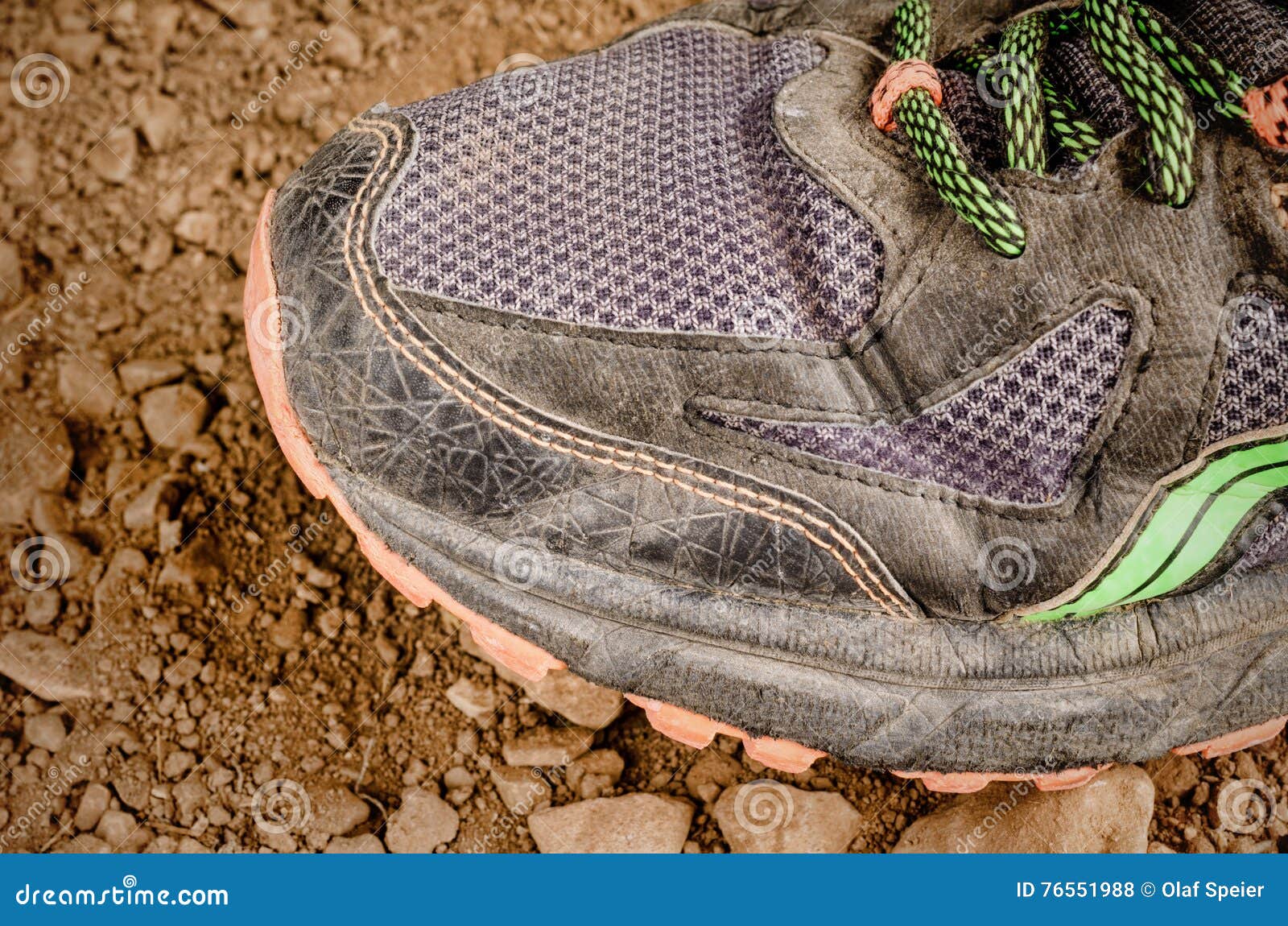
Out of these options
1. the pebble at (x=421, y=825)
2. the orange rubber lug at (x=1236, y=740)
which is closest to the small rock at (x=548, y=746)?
the pebble at (x=421, y=825)

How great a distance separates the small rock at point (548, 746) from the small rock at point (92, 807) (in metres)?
0.59

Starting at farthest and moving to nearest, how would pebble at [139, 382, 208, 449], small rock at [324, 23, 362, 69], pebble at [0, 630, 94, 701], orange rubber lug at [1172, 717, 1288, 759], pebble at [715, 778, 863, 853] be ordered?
small rock at [324, 23, 362, 69], pebble at [139, 382, 208, 449], pebble at [0, 630, 94, 701], pebble at [715, 778, 863, 853], orange rubber lug at [1172, 717, 1288, 759]

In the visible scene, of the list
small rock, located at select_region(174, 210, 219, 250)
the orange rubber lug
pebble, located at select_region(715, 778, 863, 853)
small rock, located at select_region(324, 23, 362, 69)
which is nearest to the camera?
the orange rubber lug

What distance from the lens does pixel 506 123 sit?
122 centimetres

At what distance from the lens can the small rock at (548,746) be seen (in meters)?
1.52

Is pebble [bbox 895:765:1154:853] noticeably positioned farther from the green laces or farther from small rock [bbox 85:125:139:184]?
small rock [bbox 85:125:139:184]

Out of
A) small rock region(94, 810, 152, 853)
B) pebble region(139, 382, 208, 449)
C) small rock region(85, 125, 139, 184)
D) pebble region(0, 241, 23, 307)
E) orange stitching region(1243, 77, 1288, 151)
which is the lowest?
small rock region(94, 810, 152, 853)

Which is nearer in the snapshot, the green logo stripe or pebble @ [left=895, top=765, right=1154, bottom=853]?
the green logo stripe

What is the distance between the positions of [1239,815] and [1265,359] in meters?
0.77

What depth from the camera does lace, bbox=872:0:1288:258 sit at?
103 centimetres

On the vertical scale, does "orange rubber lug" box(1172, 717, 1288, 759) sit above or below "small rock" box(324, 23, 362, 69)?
below

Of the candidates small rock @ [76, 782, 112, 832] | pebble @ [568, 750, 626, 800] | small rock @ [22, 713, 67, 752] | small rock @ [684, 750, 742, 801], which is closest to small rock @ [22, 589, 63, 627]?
small rock @ [22, 713, 67, 752]

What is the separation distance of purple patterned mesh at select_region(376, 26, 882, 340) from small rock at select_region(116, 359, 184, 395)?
733 mm

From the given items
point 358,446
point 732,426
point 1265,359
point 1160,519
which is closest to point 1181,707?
point 1160,519
